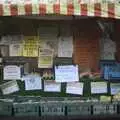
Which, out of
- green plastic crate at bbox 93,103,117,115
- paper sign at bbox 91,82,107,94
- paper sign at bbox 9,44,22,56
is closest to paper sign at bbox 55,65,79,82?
paper sign at bbox 91,82,107,94

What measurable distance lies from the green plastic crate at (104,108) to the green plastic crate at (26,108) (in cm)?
102

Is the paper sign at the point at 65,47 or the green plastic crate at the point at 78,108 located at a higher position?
the paper sign at the point at 65,47

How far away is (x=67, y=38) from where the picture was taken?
8.90 metres

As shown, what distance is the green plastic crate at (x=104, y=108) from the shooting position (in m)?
8.66

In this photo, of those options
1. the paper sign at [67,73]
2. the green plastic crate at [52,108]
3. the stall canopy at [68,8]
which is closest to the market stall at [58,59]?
the paper sign at [67,73]

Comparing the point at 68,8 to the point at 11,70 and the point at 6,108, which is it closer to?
the point at 11,70

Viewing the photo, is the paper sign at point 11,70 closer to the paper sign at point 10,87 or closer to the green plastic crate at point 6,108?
the paper sign at point 10,87

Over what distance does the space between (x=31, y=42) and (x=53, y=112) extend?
4.25 feet

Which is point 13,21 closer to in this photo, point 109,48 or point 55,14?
point 55,14

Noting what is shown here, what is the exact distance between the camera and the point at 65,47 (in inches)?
349

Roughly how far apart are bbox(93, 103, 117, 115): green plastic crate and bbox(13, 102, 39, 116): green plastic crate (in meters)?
→ 1.02

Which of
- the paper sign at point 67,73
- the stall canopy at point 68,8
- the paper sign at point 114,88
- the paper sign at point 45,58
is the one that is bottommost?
the paper sign at point 114,88

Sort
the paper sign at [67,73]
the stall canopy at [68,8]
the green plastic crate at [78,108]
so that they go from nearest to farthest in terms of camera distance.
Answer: the stall canopy at [68,8], the green plastic crate at [78,108], the paper sign at [67,73]

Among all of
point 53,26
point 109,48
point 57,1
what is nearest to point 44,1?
point 57,1
